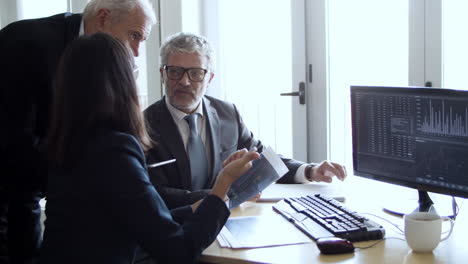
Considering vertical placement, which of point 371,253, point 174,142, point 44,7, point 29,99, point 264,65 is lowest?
point 371,253

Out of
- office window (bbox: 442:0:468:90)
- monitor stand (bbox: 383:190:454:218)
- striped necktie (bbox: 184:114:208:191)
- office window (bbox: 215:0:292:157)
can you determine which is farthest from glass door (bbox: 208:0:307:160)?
monitor stand (bbox: 383:190:454:218)

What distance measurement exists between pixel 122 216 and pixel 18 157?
666mm

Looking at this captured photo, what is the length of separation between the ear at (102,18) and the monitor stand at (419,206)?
1.14 metres

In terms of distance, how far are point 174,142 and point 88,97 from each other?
0.73 m

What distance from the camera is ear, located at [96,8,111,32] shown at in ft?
5.90

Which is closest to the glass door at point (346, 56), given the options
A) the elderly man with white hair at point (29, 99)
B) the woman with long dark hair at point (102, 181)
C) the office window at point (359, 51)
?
the office window at point (359, 51)

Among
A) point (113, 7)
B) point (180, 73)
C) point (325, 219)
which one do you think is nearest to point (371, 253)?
point (325, 219)

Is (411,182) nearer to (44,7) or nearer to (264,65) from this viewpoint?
(264,65)

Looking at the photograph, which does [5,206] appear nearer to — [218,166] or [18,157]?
[18,157]

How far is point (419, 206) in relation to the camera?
169cm

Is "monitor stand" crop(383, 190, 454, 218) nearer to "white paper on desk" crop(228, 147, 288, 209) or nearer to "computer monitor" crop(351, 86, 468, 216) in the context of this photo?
"computer monitor" crop(351, 86, 468, 216)

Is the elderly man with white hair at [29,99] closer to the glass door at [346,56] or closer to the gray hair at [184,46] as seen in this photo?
the gray hair at [184,46]

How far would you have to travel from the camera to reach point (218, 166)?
2.08 metres

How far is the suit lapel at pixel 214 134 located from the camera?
2061 millimetres
